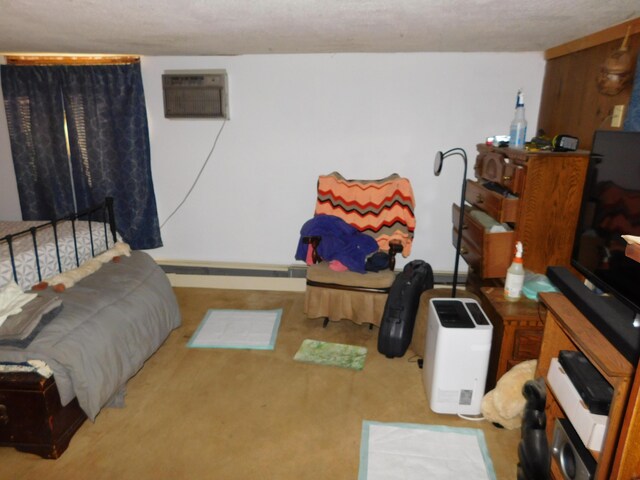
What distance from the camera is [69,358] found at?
1994 mm

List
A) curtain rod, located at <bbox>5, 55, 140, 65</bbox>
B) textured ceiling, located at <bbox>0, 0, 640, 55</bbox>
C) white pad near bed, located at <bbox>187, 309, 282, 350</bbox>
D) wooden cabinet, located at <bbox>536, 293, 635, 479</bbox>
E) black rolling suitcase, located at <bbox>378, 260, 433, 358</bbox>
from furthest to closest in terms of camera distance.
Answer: curtain rod, located at <bbox>5, 55, 140, 65</bbox>
white pad near bed, located at <bbox>187, 309, 282, 350</bbox>
black rolling suitcase, located at <bbox>378, 260, 433, 358</bbox>
textured ceiling, located at <bbox>0, 0, 640, 55</bbox>
wooden cabinet, located at <bbox>536, 293, 635, 479</bbox>

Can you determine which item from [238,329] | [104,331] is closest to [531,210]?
[238,329]

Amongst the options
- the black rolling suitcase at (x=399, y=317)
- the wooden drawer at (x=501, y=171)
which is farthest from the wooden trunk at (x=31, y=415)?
the wooden drawer at (x=501, y=171)

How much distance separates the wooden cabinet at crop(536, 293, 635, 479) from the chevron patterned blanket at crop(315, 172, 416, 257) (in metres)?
1.58

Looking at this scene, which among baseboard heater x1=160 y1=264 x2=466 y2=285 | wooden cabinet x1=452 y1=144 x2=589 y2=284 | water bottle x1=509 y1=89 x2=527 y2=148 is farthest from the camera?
baseboard heater x1=160 y1=264 x2=466 y2=285

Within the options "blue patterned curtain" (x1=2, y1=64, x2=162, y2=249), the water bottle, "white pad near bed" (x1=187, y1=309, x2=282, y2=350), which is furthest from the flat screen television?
"blue patterned curtain" (x1=2, y1=64, x2=162, y2=249)

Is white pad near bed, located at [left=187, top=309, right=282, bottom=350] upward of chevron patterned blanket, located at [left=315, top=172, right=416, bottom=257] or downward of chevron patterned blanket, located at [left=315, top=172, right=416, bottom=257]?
downward

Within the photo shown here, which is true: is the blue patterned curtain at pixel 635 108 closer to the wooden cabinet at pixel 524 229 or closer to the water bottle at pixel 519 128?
the wooden cabinet at pixel 524 229

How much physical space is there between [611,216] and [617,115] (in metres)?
0.87

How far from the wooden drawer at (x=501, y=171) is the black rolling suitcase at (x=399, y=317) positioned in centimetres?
82

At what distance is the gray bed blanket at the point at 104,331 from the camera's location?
6.53ft

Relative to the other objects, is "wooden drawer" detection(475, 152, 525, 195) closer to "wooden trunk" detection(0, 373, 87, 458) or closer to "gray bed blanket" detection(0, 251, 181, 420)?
"gray bed blanket" detection(0, 251, 181, 420)

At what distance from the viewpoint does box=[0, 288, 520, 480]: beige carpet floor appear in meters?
1.95

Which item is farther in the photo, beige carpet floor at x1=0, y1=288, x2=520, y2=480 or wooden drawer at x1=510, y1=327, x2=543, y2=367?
wooden drawer at x1=510, y1=327, x2=543, y2=367
